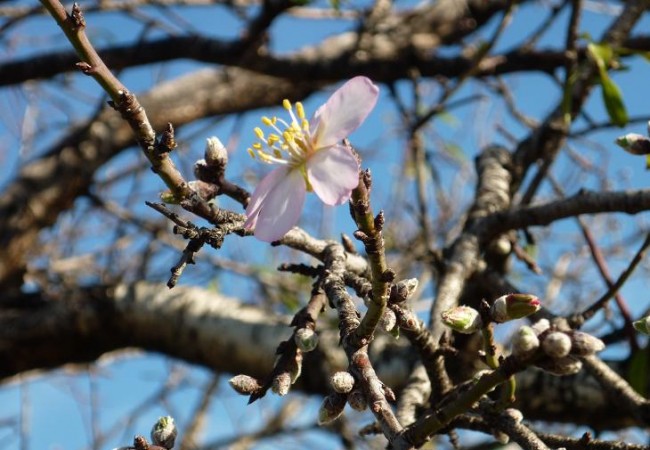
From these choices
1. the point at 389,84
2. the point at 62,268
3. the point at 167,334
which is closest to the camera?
the point at 167,334

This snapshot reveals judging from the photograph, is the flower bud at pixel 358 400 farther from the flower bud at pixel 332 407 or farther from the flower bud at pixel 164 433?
the flower bud at pixel 164 433

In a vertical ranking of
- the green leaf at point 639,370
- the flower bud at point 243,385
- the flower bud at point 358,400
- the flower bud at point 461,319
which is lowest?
the green leaf at point 639,370

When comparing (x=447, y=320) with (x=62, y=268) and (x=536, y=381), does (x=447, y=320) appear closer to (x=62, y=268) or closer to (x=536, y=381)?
(x=536, y=381)

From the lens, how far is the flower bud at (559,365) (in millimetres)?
621

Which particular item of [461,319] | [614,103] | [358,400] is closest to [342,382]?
[358,400]

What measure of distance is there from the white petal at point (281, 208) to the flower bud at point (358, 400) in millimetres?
185

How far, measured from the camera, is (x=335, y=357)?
208 cm

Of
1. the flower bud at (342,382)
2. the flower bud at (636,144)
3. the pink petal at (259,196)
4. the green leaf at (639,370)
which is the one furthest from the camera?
the green leaf at (639,370)

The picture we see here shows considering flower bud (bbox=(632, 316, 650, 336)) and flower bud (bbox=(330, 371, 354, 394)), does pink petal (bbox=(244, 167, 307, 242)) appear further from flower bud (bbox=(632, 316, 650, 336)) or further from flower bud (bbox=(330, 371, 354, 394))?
flower bud (bbox=(632, 316, 650, 336))

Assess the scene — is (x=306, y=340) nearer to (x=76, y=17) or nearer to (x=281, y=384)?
(x=281, y=384)

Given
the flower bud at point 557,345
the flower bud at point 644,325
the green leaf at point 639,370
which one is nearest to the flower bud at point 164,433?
the flower bud at point 557,345

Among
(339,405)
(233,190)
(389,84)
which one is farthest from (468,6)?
(339,405)

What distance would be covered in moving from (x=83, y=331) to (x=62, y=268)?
1.26m

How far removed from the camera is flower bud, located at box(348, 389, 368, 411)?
0.71 metres
